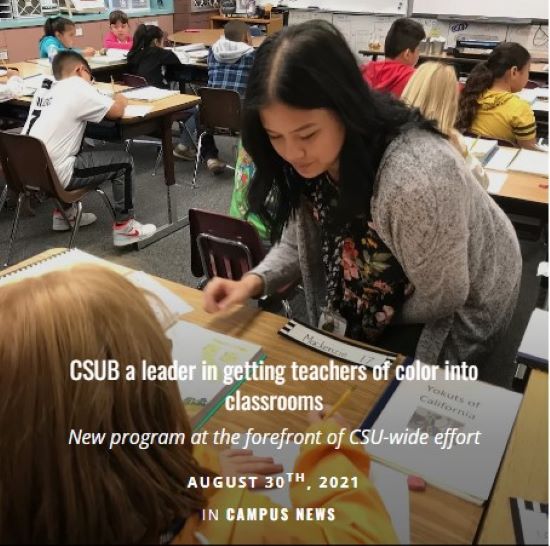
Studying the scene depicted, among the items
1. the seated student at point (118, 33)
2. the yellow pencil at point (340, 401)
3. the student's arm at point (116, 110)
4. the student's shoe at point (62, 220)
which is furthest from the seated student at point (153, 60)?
the yellow pencil at point (340, 401)

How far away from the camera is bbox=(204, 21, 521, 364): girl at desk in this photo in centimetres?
96

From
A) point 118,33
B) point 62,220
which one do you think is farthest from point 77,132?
point 118,33

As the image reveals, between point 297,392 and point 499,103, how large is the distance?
8.10 feet

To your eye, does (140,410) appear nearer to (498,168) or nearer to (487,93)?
(498,168)

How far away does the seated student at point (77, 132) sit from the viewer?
104 inches

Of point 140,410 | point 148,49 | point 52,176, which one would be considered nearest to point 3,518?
point 140,410

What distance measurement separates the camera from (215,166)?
4105 mm

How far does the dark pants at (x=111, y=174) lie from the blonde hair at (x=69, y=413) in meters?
2.30

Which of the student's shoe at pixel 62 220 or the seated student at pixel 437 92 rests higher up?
the seated student at pixel 437 92

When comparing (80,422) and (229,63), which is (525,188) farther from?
(229,63)

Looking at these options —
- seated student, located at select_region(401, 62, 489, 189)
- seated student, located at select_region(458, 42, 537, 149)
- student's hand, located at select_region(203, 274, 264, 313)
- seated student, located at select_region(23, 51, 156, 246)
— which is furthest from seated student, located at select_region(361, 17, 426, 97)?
student's hand, located at select_region(203, 274, 264, 313)

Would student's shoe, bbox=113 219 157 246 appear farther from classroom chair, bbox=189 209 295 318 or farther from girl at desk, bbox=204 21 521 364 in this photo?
girl at desk, bbox=204 21 521 364

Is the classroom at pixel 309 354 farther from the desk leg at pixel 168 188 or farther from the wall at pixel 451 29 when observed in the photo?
the wall at pixel 451 29

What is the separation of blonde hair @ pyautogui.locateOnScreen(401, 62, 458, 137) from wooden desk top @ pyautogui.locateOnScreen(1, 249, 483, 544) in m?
1.41
